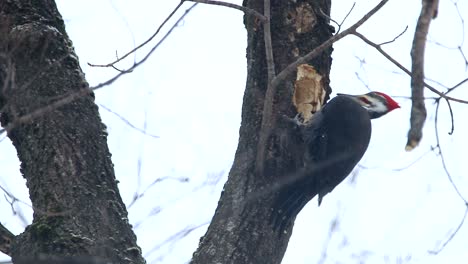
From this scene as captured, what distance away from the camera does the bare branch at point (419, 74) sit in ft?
8.79

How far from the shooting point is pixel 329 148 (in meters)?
5.43

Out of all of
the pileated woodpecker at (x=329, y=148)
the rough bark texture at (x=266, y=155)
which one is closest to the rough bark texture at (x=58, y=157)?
the rough bark texture at (x=266, y=155)

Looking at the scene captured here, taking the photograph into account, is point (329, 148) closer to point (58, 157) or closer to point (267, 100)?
point (267, 100)

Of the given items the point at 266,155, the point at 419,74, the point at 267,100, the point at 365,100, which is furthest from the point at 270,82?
the point at 365,100

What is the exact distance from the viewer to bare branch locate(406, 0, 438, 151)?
8.79 ft

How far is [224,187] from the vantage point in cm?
434

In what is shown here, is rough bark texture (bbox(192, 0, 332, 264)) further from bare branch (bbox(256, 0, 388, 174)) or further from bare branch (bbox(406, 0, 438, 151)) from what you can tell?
bare branch (bbox(406, 0, 438, 151))

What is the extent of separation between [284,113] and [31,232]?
150 centimetres

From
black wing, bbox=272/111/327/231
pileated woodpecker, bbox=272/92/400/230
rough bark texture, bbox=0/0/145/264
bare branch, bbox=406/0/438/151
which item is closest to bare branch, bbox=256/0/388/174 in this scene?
black wing, bbox=272/111/327/231

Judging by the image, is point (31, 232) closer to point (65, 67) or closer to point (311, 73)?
point (65, 67)

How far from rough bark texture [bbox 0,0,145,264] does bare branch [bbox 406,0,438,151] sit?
1.64 m

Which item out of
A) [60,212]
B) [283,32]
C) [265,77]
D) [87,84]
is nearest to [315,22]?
[283,32]

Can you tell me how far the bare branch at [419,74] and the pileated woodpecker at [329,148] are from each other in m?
1.75

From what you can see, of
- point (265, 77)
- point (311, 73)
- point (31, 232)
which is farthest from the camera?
point (311, 73)
